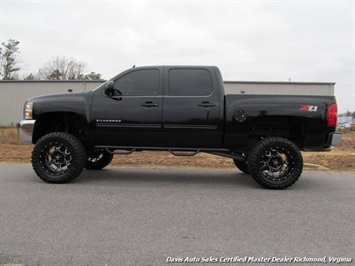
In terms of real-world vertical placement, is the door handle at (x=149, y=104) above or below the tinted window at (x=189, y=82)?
below

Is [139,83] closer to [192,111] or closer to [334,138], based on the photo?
[192,111]

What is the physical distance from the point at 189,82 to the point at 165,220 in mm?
2917

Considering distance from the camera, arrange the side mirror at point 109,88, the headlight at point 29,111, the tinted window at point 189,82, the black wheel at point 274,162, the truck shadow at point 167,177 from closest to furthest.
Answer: the black wheel at point 274,162, the side mirror at point 109,88, the tinted window at point 189,82, the headlight at point 29,111, the truck shadow at point 167,177

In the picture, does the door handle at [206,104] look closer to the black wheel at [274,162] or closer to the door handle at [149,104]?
the door handle at [149,104]

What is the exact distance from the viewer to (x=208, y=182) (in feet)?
22.3

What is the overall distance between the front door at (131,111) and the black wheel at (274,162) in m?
Answer: 1.75

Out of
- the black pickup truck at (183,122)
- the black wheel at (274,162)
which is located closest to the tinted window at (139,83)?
the black pickup truck at (183,122)

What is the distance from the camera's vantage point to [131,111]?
639 cm

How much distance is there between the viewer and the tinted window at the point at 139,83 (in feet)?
21.4

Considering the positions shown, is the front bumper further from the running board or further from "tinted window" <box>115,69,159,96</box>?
"tinted window" <box>115,69,159,96</box>

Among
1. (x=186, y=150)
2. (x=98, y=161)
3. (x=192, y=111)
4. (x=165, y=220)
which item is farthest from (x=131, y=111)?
(x=165, y=220)

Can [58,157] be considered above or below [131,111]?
below

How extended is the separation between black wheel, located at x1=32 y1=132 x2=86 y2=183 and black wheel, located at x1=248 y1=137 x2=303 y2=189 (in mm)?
3071

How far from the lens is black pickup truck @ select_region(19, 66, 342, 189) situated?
6.14m
